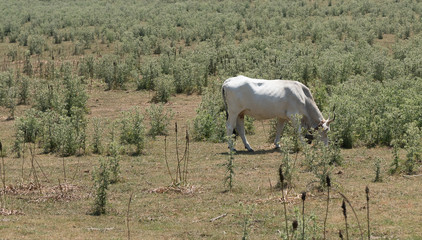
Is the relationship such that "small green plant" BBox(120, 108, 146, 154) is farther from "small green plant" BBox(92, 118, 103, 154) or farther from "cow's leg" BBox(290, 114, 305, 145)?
"cow's leg" BBox(290, 114, 305, 145)

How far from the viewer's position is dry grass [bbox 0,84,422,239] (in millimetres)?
9614

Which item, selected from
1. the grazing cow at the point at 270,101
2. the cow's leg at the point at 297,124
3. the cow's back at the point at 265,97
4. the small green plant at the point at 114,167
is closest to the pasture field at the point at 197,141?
the small green plant at the point at 114,167

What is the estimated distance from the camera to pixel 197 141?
56.0 feet

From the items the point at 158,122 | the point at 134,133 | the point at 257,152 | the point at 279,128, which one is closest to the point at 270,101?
the point at 279,128

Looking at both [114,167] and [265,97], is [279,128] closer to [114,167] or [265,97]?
[265,97]

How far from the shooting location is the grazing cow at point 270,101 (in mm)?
15492

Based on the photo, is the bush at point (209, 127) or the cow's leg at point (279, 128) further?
the bush at point (209, 127)

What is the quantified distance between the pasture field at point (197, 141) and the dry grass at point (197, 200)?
0.03m

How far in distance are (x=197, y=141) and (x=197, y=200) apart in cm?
570

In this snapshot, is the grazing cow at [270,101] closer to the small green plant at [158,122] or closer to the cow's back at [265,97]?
the cow's back at [265,97]

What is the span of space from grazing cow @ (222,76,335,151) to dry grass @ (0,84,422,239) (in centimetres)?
93

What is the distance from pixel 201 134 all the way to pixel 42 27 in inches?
966

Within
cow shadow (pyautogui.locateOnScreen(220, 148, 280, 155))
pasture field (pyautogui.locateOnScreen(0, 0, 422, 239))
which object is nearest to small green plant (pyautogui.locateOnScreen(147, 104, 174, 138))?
pasture field (pyautogui.locateOnScreen(0, 0, 422, 239))

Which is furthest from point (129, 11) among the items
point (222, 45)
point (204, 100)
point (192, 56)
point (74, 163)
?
point (74, 163)
